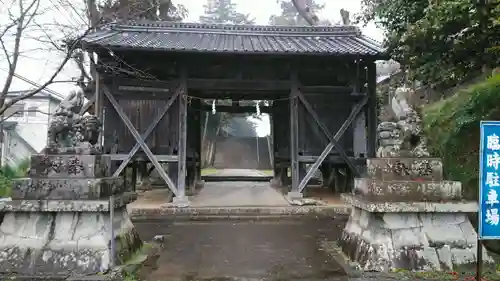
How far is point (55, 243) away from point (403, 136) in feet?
15.9

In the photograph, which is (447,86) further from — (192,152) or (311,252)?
(192,152)

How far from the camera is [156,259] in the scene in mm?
5719

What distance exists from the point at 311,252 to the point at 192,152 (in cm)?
896

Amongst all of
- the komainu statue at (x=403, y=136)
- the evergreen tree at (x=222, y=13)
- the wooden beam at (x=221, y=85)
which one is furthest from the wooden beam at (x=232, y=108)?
the evergreen tree at (x=222, y=13)

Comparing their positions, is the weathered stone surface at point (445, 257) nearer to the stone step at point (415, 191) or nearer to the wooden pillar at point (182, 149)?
the stone step at point (415, 191)

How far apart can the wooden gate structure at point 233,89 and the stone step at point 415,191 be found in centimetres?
679

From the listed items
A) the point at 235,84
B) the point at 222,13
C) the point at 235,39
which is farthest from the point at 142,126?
the point at 222,13

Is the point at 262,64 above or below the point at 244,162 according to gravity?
above

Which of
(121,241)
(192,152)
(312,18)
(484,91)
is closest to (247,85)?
(192,152)

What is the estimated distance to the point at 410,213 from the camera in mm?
4941

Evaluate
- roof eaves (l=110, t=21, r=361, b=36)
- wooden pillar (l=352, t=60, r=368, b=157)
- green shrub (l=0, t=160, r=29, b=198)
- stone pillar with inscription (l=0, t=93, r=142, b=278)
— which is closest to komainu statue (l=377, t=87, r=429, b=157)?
stone pillar with inscription (l=0, t=93, r=142, b=278)

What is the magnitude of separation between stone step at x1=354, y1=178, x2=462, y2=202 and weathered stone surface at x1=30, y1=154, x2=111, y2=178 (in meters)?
3.81

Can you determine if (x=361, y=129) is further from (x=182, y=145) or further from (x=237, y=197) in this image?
(x=182, y=145)

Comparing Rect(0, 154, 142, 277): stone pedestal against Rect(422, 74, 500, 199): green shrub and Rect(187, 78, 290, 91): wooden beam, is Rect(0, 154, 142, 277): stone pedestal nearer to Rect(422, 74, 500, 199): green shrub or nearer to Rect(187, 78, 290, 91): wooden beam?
Rect(422, 74, 500, 199): green shrub
